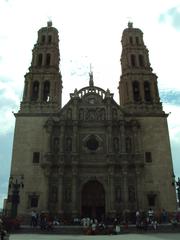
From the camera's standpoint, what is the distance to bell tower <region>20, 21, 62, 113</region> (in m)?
33.2

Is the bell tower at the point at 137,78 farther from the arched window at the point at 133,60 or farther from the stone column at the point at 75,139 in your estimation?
the stone column at the point at 75,139

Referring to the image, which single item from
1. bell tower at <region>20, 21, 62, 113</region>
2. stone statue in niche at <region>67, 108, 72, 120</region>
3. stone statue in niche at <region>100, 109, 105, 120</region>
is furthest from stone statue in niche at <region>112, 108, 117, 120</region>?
bell tower at <region>20, 21, 62, 113</region>

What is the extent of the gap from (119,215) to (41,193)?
25.1 ft

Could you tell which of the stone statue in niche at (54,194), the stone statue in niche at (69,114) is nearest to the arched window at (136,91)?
the stone statue in niche at (69,114)

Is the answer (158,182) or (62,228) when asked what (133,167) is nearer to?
(158,182)

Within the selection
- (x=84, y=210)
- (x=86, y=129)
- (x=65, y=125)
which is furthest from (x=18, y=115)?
(x=84, y=210)

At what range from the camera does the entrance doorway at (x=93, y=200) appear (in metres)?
28.7

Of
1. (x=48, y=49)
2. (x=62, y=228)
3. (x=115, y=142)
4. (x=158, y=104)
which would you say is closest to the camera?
(x=62, y=228)

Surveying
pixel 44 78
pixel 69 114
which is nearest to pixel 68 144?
pixel 69 114

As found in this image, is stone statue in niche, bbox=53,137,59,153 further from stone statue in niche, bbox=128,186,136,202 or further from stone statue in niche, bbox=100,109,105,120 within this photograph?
stone statue in niche, bbox=128,186,136,202

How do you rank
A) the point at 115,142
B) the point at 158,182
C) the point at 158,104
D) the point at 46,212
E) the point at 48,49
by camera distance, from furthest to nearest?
the point at 48,49 → the point at 158,104 → the point at 115,142 → the point at 158,182 → the point at 46,212

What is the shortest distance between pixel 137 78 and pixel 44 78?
11.0m

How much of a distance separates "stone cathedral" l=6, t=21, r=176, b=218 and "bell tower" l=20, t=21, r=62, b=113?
A: 118mm

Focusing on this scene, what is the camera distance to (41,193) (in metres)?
28.4
